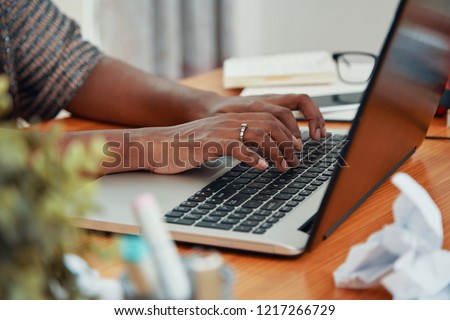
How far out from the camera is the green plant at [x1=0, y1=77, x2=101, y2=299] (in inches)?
14.4

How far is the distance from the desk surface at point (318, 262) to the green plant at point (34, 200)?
10cm

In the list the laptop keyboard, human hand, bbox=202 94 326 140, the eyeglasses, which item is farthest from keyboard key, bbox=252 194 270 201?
the eyeglasses

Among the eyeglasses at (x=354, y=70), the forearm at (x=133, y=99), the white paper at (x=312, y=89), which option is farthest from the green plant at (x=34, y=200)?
the eyeglasses at (x=354, y=70)

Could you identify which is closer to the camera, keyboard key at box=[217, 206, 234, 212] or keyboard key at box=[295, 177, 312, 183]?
keyboard key at box=[217, 206, 234, 212]

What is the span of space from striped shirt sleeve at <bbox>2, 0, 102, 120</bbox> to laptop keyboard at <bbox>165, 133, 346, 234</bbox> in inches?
21.4

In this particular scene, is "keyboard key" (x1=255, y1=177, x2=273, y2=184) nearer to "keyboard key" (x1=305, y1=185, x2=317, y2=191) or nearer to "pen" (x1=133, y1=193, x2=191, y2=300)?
"keyboard key" (x1=305, y1=185, x2=317, y2=191)

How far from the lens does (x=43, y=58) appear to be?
1.31 m

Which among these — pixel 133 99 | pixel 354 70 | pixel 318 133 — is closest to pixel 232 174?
pixel 318 133

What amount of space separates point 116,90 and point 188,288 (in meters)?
0.90

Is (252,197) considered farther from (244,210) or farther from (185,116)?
(185,116)

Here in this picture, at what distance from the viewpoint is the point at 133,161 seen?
0.91 meters
